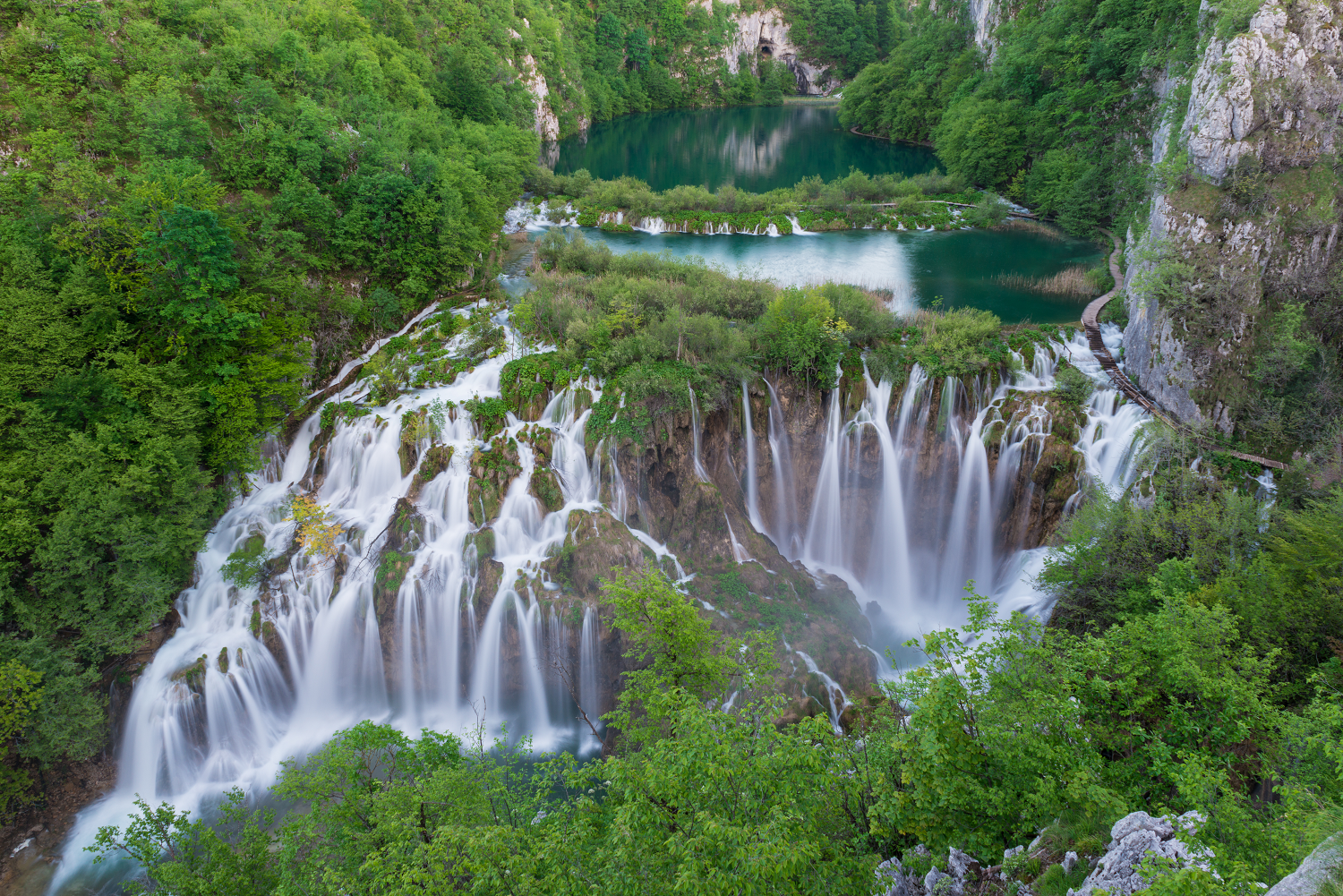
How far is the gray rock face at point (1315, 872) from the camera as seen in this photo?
17.3 feet

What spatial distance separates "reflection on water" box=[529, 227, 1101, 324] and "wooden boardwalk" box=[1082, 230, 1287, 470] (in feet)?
3.11

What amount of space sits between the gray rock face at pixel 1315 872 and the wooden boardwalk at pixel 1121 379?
1737 cm

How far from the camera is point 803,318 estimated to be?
22.9 meters

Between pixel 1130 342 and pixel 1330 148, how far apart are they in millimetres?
8058

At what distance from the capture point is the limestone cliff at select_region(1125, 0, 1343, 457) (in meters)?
20.3

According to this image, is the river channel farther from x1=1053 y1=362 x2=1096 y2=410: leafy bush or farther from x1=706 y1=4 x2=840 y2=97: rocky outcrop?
x1=706 y1=4 x2=840 y2=97: rocky outcrop

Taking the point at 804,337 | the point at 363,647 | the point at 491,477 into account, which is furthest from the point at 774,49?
the point at 363,647

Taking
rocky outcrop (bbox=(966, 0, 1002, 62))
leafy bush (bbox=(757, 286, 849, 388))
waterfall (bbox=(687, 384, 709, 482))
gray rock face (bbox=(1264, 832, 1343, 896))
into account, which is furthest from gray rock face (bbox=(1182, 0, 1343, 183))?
rocky outcrop (bbox=(966, 0, 1002, 62))

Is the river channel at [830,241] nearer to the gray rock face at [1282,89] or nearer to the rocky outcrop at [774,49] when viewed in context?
the gray rock face at [1282,89]

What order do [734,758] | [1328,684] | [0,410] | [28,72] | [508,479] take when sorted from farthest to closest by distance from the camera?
1. [28,72]
2. [508,479]
3. [0,410]
4. [1328,684]
5. [734,758]

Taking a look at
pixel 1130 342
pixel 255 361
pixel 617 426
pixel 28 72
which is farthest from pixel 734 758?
pixel 28 72

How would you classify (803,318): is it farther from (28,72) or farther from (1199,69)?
(28,72)

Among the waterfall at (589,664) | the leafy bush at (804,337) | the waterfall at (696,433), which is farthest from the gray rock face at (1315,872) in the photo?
the leafy bush at (804,337)

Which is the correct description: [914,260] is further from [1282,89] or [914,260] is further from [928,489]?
[928,489]
